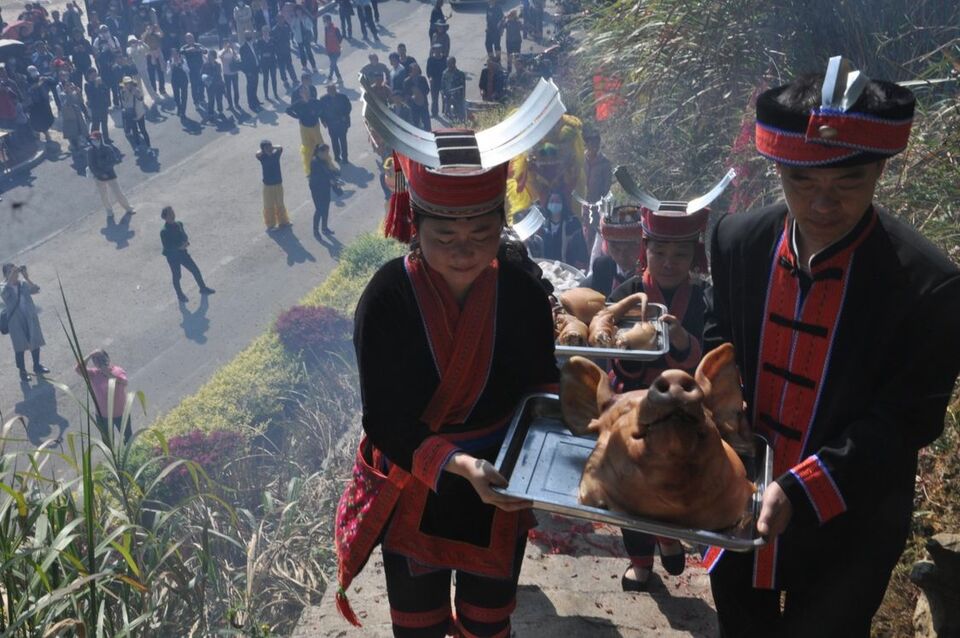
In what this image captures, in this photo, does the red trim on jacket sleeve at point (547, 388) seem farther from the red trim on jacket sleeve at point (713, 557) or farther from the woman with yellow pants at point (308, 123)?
the woman with yellow pants at point (308, 123)

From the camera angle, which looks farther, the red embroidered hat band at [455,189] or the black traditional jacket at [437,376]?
the black traditional jacket at [437,376]

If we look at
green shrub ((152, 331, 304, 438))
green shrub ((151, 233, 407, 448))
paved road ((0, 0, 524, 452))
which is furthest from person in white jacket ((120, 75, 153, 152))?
green shrub ((152, 331, 304, 438))

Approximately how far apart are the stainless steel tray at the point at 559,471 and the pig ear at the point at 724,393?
4.7 inches

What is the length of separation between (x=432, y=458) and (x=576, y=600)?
4.94ft

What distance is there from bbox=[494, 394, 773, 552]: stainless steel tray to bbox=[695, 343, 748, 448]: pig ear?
0.12m

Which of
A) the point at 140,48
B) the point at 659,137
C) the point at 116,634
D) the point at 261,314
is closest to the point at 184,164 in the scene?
the point at 140,48

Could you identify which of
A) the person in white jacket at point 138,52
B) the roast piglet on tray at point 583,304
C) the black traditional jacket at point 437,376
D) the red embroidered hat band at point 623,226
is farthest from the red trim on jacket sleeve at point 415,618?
the person in white jacket at point 138,52

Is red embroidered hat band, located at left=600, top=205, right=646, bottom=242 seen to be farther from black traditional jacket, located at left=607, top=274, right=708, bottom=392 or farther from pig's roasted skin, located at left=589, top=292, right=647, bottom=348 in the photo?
pig's roasted skin, located at left=589, top=292, right=647, bottom=348

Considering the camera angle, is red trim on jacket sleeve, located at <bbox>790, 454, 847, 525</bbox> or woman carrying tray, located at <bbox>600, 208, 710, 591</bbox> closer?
red trim on jacket sleeve, located at <bbox>790, 454, 847, 525</bbox>

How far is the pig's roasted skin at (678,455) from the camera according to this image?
2.41 metres

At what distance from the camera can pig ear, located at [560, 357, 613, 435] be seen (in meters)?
2.87

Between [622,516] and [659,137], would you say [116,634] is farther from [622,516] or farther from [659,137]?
[659,137]

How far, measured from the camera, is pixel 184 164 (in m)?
16.9

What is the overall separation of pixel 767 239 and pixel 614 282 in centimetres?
252
